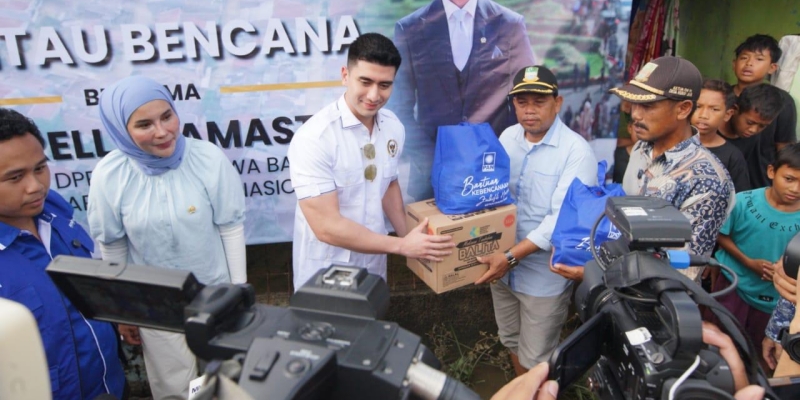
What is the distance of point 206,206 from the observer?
2.04 metres

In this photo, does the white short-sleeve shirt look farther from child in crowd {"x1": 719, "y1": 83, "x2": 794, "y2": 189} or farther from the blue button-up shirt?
child in crowd {"x1": 719, "y1": 83, "x2": 794, "y2": 189}

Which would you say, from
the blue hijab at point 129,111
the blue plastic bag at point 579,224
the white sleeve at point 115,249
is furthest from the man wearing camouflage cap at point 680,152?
the white sleeve at point 115,249

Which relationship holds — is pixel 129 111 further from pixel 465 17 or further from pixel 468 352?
pixel 468 352

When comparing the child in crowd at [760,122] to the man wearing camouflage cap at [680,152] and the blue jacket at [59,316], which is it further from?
the blue jacket at [59,316]

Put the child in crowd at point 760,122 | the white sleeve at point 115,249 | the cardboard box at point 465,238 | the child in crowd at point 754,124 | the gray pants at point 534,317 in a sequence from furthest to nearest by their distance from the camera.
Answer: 1. the child in crowd at point 760,122
2. the child in crowd at point 754,124
3. the gray pants at point 534,317
4. the cardboard box at point 465,238
5. the white sleeve at point 115,249

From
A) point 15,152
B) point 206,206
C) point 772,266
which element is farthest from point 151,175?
point 772,266

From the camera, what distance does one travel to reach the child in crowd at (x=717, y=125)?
2.68 metres

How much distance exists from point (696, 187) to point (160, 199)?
2043 mm

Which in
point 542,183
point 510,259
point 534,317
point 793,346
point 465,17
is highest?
point 465,17

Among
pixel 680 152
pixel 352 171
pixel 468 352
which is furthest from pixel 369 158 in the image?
pixel 468 352

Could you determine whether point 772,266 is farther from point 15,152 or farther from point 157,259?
point 15,152

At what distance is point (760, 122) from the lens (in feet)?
9.30

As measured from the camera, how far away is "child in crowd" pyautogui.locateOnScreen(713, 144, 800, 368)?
2.28m

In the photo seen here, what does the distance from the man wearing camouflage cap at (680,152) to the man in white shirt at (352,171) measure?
918 mm
